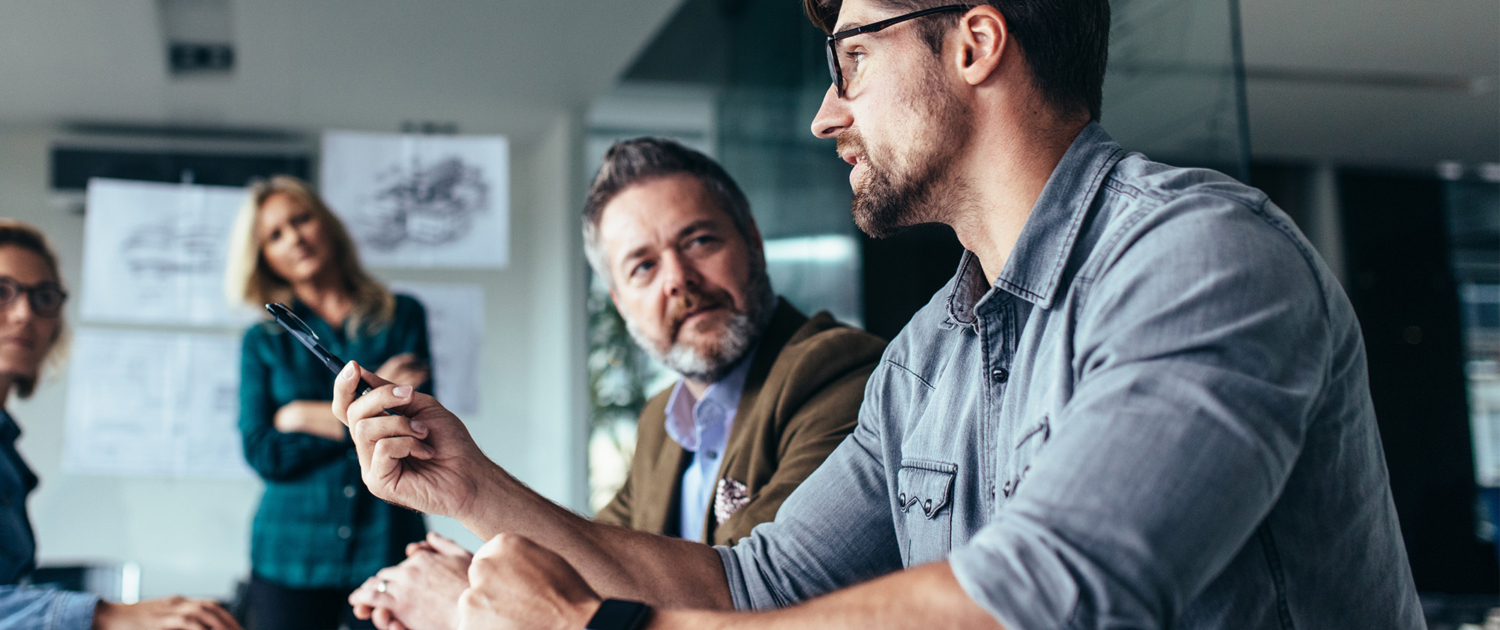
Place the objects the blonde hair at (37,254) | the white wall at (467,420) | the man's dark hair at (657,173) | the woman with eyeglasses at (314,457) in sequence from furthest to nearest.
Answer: the white wall at (467,420) < the woman with eyeglasses at (314,457) < the blonde hair at (37,254) < the man's dark hair at (657,173)

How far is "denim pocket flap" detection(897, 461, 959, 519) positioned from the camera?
3.41 feet

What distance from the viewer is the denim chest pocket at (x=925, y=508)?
1036mm

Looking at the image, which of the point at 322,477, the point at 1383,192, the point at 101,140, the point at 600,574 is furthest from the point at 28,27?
the point at 1383,192

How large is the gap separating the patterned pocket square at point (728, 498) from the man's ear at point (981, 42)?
2.28 feet

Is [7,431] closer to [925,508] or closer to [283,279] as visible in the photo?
[283,279]

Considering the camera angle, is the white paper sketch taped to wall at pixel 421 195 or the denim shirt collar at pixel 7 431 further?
the white paper sketch taped to wall at pixel 421 195

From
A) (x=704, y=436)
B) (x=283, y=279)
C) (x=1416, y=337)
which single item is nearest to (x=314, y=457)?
(x=283, y=279)

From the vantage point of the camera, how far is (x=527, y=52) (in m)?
3.54

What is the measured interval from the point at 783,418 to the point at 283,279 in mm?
2072

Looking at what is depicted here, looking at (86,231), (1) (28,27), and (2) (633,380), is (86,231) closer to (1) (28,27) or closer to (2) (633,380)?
(1) (28,27)

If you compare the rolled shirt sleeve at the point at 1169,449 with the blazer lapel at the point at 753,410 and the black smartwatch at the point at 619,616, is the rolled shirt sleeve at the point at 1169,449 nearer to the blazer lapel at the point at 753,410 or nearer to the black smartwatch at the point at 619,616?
the black smartwatch at the point at 619,616

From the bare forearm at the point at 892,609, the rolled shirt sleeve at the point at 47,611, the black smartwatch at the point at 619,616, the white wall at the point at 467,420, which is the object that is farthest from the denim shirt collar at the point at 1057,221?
the white wall at the point at 467,420

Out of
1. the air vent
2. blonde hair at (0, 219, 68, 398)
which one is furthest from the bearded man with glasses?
the air vent

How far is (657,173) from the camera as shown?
5.95ft
